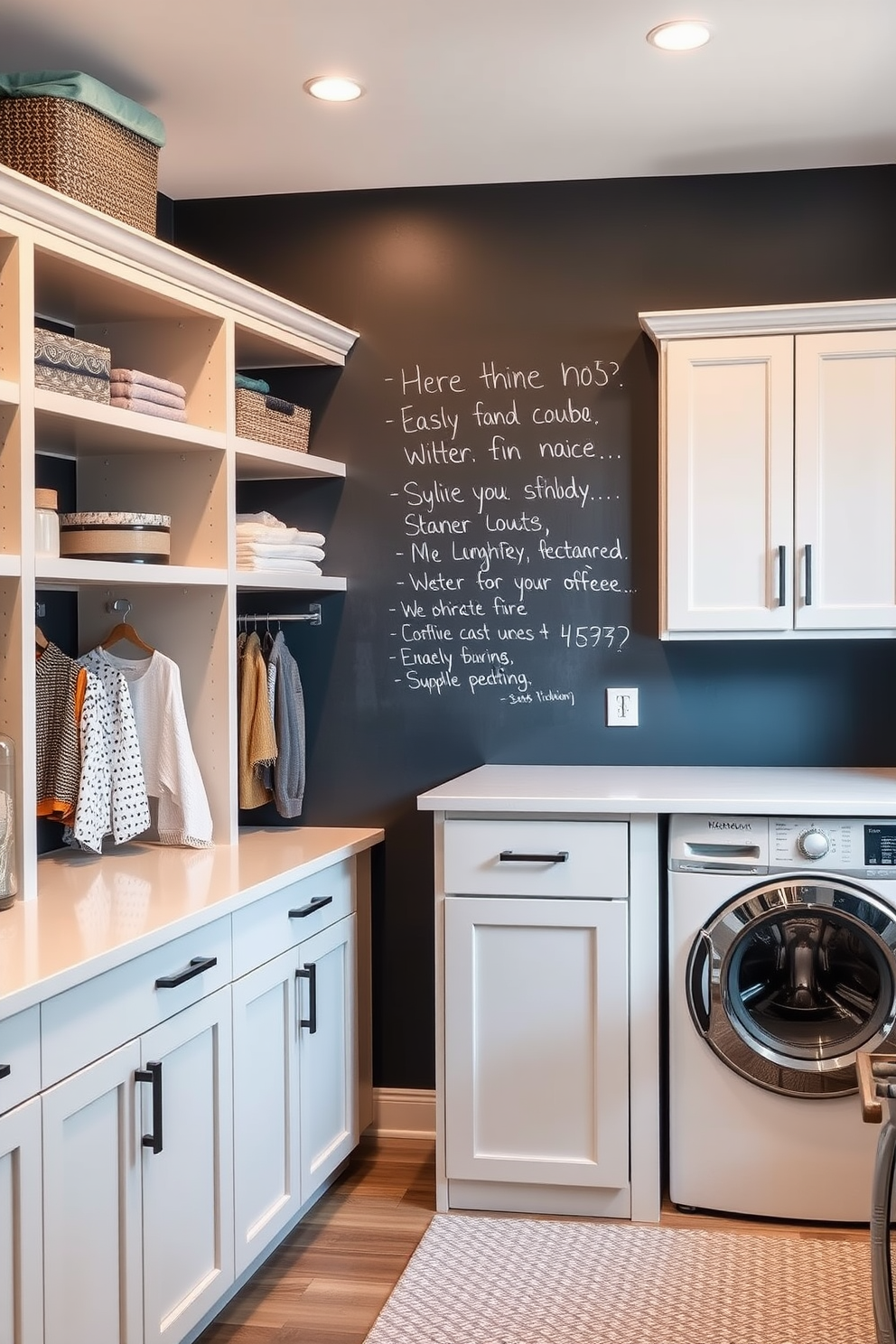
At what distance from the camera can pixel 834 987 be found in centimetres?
288

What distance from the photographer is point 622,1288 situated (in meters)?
2.63

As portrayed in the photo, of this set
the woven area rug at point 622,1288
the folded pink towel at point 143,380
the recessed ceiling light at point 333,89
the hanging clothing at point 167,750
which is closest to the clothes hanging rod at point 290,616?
the hanging clothing at point 167,750

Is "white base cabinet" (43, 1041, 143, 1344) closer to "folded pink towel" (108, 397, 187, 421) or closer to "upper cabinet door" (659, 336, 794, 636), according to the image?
"folded pink towel" (108, 397, 187, 421)

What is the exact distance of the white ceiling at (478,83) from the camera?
2.51 metres

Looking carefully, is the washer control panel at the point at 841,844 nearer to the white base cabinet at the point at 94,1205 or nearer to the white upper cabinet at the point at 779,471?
the white upper cabinet at the point at 779,471

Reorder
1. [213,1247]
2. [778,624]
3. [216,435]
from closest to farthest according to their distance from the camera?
[213,1247] → [216,435] → [778,624]

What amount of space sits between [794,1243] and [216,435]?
87.6 inches

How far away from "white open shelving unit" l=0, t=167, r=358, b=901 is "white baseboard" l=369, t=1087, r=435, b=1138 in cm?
100

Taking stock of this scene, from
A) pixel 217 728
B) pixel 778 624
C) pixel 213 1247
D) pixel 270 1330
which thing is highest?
pixel 778 624

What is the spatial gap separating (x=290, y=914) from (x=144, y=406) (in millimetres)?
1133

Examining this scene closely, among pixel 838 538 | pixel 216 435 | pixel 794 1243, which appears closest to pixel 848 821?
pixel 838 538

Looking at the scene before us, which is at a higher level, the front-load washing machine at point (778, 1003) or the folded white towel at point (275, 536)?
the folded white towel at point (275, 536)

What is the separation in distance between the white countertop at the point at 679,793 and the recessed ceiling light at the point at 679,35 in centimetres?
159

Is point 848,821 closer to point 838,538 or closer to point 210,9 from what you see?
point 838,538
